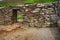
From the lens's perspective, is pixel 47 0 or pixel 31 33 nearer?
pixel 31 33

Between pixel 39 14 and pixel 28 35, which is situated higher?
pixel 39 14

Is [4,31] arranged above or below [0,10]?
below

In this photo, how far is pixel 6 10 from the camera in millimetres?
8906

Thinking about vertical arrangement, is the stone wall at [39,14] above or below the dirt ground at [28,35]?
above

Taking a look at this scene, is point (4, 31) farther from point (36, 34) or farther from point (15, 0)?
point (15, 0)

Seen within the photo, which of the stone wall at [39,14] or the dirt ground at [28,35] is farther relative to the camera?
the stone wall at [39,14]

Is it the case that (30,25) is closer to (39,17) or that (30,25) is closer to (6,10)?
(39,17)

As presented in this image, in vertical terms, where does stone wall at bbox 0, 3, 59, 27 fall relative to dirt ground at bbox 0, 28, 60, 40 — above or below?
above

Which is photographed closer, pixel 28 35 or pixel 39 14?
pixel 28 35

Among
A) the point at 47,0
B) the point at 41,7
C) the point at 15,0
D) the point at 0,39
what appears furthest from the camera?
the point at 15,0

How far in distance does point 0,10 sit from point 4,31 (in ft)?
5.02

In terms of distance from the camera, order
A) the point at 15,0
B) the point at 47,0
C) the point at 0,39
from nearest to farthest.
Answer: the point at 0,39 → the point at 47,0 → the point at 15,0

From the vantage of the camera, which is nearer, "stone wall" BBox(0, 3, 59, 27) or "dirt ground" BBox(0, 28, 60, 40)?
"dirt ground" BBox(0, 28, 60, 40)

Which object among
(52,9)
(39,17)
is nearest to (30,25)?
(39,17)
